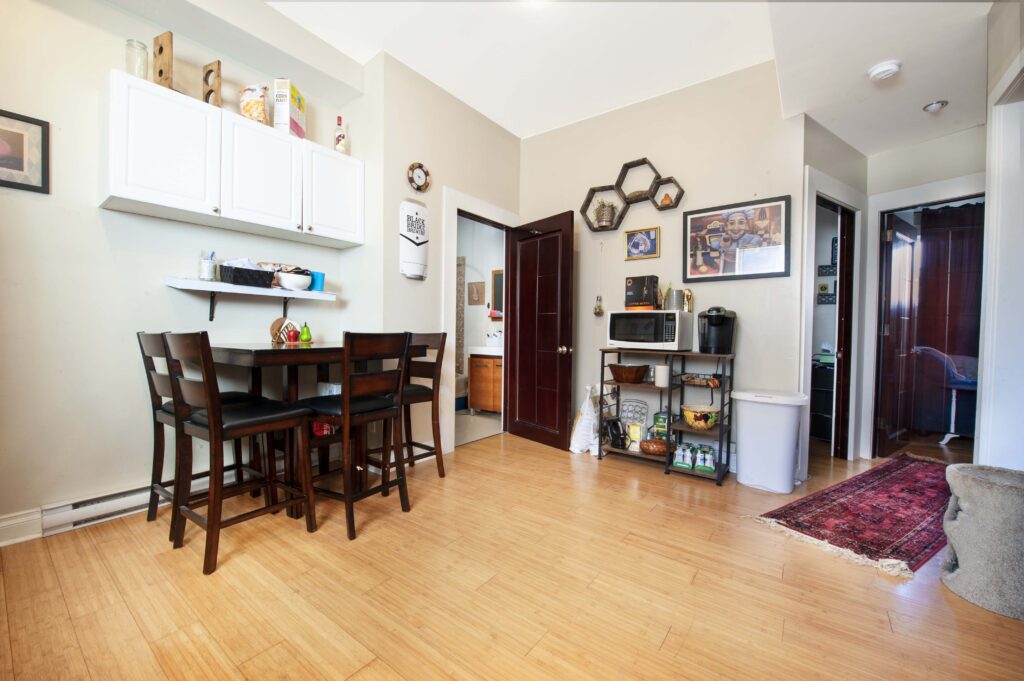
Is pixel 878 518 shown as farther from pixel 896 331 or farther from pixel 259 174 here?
pixel 259 174

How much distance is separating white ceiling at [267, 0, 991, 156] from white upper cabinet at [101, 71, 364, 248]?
809 mm

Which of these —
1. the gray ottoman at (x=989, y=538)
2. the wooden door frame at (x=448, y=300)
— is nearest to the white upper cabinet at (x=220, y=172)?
the wooden door frame at (x=448, y=300)

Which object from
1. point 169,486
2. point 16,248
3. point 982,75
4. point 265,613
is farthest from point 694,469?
point 16,248

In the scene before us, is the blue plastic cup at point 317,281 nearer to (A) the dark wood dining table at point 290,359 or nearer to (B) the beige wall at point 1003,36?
(A) the dark wood dining table at point 290,359

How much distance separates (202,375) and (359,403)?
0.67 metres

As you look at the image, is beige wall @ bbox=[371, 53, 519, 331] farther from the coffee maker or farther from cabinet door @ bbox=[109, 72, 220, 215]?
the coffee maker

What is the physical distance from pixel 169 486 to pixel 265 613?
48.7 inches

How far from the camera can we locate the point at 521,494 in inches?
94.0

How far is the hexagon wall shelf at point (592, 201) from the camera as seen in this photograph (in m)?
3.35

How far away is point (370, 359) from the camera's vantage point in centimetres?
188

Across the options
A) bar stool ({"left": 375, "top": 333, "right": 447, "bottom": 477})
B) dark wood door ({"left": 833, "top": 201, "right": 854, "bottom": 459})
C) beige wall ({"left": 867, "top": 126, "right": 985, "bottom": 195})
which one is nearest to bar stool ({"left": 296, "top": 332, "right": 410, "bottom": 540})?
bar stool ({"left": 375, "top": 333, "right": 447, "bottom": 477})

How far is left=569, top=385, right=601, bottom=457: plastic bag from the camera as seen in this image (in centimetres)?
327

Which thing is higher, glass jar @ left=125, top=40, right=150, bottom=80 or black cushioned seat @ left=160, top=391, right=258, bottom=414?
glass jar @ left=125, top=40, right=150, bottom=80

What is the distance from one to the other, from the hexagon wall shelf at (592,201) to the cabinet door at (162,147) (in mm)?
2609
